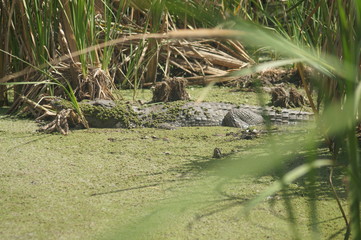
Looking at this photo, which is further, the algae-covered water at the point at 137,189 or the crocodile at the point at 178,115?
the crocodile at the point at 178,115

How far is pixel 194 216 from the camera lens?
2.05 metres

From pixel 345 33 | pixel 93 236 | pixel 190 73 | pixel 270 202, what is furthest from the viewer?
pixel 190 73

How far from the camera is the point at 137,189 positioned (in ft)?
7.81

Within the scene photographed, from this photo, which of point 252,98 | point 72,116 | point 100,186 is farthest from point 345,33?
point 252,98

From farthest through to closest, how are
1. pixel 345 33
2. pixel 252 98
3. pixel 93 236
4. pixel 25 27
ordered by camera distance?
pixel 252 98, pixel 25 27, pixel 93 236, pixel 345 33

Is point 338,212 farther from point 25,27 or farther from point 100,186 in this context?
point 25,27

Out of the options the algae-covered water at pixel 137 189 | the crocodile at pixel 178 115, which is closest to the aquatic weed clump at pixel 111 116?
the crocodile at pixel 178 115

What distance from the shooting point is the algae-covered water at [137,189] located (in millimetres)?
1944

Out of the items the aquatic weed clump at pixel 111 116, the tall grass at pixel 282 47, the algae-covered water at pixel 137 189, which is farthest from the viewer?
the aquatic weed clump at pixel 111 116

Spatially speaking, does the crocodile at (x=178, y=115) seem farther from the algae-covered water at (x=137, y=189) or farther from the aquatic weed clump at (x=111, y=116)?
the algae-covered water at (x=137, y=189)

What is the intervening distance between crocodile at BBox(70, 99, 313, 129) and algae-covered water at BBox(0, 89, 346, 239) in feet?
0.60

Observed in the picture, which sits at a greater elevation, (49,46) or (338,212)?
(49,46)

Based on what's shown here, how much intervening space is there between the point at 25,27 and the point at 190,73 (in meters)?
1.68

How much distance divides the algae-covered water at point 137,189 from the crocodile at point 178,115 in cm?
18
